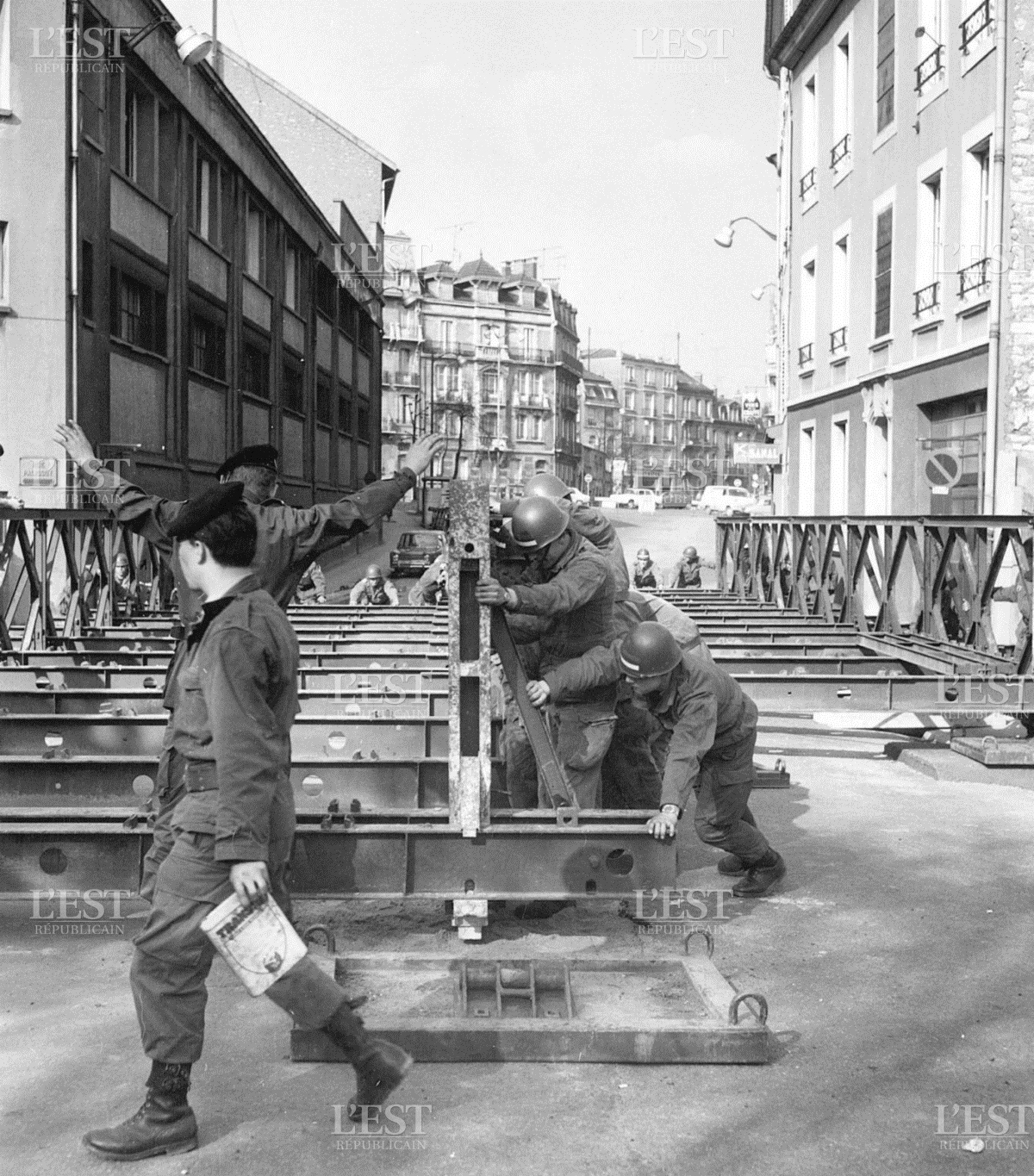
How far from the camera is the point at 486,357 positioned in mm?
97500

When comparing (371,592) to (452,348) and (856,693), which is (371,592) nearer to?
(856,693)

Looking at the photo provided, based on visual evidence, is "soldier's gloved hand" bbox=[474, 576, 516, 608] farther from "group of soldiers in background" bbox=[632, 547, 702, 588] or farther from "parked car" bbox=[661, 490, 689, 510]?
"parked car" bbox=[661, 490, 689, 510]

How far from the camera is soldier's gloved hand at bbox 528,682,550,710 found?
5.77 metres

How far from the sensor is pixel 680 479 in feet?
418

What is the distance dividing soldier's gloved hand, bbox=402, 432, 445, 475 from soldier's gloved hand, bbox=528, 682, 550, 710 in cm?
104

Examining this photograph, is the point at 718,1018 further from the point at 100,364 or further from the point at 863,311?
the point at 863,311

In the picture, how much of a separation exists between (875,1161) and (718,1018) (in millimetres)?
832

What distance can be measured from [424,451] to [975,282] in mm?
13211

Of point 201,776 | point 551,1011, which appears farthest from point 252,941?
point 551,1011

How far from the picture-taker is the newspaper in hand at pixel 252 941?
3.49 meters

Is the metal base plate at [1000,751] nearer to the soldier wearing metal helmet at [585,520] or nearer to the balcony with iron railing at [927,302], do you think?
the soldier wearing metal helmet at [585,520]

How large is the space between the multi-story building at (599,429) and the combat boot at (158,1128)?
109731 mm

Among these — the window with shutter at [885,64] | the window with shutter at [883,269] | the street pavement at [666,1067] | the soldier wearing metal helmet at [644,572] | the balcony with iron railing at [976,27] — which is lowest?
the street pavement at [666,1067]

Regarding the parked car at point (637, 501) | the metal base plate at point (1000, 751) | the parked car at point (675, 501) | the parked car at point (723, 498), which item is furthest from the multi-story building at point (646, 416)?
the metal base plate at point (1000, 751)
